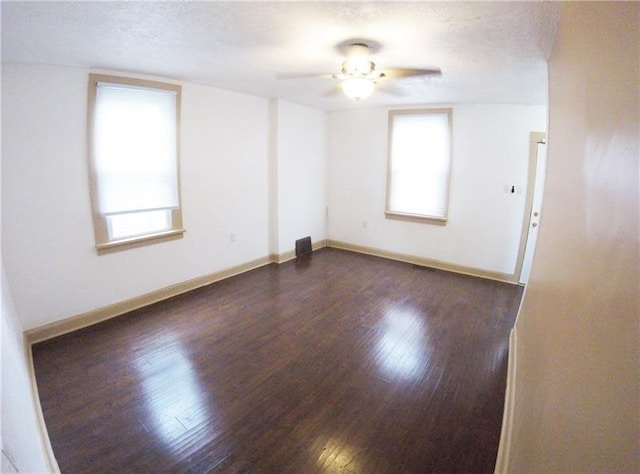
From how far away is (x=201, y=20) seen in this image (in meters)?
1.80

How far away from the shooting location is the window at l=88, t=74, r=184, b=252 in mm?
2885

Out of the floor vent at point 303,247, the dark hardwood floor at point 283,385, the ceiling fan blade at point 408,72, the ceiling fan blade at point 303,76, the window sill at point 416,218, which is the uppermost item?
the ceiling fan blade at point 303,76

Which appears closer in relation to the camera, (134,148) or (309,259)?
(134,148)

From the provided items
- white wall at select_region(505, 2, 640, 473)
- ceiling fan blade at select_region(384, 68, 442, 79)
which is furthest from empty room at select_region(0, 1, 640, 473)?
ceiling fan blade at select_region(384, 68, 442, 79)

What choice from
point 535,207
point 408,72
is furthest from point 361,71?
point 535,207

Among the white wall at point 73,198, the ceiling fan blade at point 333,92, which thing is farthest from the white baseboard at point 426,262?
the ceiling fan blade at point 333,92

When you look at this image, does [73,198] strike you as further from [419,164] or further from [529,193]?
[529,193]

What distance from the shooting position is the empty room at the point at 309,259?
36.4 inches

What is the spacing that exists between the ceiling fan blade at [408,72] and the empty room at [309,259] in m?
0.11

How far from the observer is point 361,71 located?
243cm

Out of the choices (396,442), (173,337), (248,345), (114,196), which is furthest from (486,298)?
(114,196)

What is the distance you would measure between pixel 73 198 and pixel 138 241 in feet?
2.27

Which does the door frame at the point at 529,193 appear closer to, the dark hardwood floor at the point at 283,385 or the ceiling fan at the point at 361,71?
the dark hardwood floor at the point at 283,385

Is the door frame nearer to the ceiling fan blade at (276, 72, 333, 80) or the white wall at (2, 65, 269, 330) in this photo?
the ceiling fan blade at (276, 72, 333, 80)
